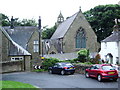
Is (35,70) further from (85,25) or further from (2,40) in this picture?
(85,25)

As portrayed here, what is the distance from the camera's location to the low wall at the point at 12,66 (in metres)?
25.0

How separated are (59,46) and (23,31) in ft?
47.8

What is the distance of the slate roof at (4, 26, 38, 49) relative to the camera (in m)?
34.9

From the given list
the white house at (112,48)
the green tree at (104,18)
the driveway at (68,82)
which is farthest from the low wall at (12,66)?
the green tree at (104,18)

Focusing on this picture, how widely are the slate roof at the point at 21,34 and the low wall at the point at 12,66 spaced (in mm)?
8311

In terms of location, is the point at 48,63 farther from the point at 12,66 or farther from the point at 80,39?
the point at 80,39

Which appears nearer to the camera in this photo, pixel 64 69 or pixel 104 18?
pixel 64 69

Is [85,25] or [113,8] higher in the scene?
[113,8]

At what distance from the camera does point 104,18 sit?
53.5 meters

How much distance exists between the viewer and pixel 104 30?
55750 millimetres

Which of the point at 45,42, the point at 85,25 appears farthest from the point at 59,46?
the point at 85,25

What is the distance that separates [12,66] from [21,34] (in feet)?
37.3

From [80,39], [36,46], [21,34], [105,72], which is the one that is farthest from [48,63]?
[80,39]

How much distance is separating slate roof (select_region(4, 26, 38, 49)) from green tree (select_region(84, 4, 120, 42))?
25572mm
